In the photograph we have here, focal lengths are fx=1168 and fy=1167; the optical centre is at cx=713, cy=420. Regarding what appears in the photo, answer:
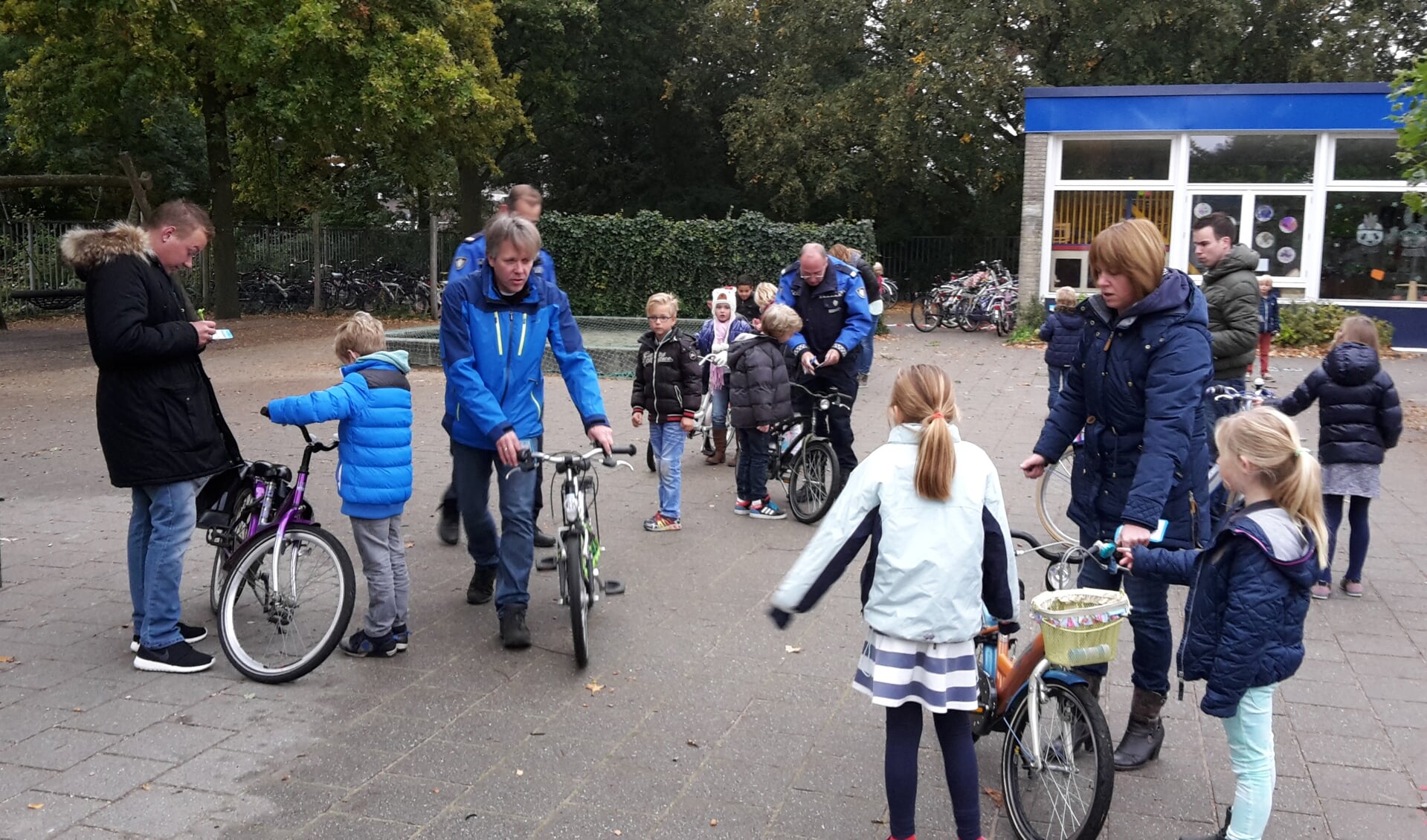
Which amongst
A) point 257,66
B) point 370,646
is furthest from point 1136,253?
point 257,66

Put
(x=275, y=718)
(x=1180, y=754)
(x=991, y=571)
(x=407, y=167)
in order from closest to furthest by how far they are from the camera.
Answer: (x=991, y=571)
(x=1180, y=754)
(x=275, y=718)
(x=407, y=167)

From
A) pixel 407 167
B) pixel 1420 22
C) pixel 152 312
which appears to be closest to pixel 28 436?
pixel 152 312

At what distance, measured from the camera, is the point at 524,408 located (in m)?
5.26

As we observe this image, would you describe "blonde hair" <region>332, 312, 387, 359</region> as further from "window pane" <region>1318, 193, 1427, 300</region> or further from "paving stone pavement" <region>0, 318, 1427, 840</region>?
"window pane" <region>1318, 193, 1427, 300</region>

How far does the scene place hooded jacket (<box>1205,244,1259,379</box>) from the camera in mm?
6238

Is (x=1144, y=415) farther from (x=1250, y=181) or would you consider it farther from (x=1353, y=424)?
(x=1250, y=181)

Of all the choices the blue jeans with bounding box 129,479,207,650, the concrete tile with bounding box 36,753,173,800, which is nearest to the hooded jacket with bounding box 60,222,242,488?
the blue jeans with bounding box 129,479,207,650

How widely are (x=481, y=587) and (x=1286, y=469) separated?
3902mm

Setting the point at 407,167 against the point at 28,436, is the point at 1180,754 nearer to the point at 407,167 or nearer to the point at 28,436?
the point at 28,436

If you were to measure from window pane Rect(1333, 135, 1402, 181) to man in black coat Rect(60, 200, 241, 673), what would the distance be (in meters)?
19.5

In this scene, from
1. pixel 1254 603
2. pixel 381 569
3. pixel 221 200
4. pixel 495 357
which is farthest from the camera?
pixel 221 200

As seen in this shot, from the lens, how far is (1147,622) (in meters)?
3.99

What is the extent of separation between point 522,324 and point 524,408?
A: 0.38 metres

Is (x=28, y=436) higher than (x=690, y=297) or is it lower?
lower
